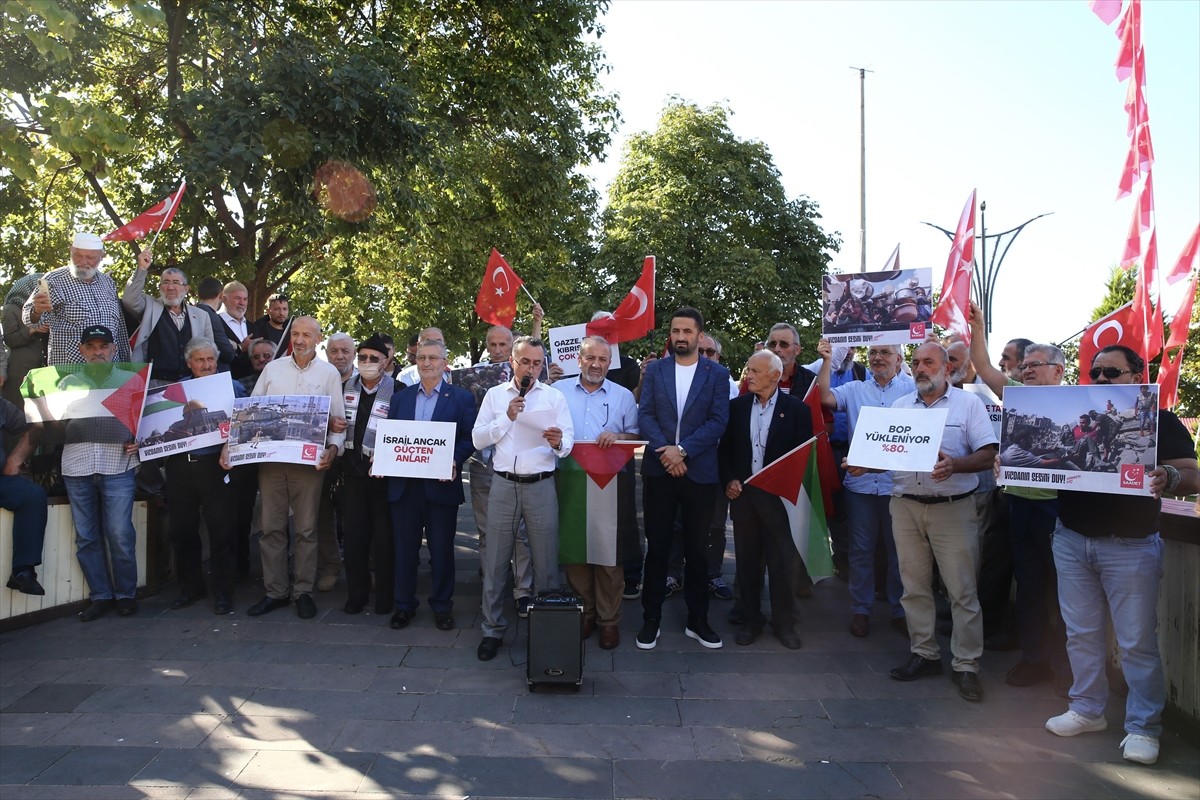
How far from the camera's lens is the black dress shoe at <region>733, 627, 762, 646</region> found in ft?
21.3

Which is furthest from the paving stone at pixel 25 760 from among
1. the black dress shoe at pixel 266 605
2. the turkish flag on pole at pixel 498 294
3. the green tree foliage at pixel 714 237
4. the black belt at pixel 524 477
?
the green tree foliage at pixel 714 237

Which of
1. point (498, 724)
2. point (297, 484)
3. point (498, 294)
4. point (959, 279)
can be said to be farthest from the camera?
point (498, 294)

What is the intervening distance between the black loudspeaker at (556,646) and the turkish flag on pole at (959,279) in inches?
138

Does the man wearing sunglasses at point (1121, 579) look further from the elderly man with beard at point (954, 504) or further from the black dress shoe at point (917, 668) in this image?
the black dress shoe at point (917, 668)

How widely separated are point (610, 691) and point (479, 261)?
1567cm

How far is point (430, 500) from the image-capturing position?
6.70 meters

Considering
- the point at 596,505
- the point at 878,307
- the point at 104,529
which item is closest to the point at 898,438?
the point at 878,307

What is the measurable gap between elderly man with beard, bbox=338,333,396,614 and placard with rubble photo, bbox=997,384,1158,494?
4.57 metres

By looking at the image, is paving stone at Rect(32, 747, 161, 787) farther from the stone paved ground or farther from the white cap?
the white cap

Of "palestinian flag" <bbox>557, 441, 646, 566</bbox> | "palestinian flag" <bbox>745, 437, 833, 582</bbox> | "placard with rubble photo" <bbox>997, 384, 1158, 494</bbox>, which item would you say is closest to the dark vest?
"palestinian flag" <bbox>557, 441, 646, 566</bbox>

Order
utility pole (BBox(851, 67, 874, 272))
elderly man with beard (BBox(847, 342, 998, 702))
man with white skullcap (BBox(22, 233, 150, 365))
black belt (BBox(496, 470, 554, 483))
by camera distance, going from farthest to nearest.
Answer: utility pole (BBox(851, 67, 874, 272)) < man with white skullcap (BBox(22, 233, 150, 365)) < black belt (BBox(496, 470, 554, 483)) < elderly man with beard (BBox(847, 342, 998, 702))

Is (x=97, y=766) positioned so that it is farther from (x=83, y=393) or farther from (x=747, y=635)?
(x=747, y=635)

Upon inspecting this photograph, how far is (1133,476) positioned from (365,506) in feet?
17.8

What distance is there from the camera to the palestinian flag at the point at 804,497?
6.39m
